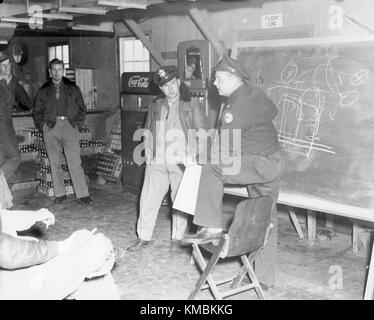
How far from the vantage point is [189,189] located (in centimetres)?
375

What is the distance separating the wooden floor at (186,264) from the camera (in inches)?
155

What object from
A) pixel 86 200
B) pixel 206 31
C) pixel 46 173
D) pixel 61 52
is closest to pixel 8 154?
pixel 46 173

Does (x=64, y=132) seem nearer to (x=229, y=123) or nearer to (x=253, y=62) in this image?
(x=253, y=62)

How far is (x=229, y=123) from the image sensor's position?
3658mm

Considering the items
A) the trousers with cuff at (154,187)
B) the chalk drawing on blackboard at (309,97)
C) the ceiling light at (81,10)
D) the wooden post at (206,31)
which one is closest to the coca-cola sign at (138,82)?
the wooden post at (206,31)

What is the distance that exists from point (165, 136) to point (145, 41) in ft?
10.1

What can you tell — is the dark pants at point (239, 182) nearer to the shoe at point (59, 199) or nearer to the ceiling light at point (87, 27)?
the shoe at point (59, 199)

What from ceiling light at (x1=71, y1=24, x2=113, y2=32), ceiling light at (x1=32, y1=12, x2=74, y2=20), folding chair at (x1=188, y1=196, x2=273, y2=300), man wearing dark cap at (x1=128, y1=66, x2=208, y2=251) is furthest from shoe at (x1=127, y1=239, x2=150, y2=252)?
ceiling light at (x1=71, y1=24, x2=113, y2=32)

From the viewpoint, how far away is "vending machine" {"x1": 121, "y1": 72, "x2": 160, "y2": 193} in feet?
21.9

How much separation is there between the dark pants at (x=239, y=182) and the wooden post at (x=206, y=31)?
298 cm

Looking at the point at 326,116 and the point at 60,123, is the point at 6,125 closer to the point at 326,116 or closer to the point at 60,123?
the point at 60,123

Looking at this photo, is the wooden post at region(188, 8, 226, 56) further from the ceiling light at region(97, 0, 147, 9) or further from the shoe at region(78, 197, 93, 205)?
the shoe at region(78, 197, 93, 205)

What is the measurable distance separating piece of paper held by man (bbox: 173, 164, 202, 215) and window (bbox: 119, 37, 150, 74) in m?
4.64
